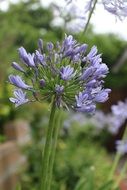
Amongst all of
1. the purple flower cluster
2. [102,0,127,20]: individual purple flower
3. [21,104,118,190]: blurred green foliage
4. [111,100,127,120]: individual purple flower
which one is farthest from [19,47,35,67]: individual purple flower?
[21,104,118,190]: blurred green foliage

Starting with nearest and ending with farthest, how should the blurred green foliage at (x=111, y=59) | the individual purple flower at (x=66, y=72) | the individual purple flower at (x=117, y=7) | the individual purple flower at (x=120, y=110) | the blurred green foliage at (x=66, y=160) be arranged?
the individual purple flower at (x=66, y=72) → the individual purple flower at (x=117, y=7) → the individual purple flower at (x=120, y=110) → the blurred green foliage at (x=66, y=160) → the blurred green foliage at (x=111, y=59)

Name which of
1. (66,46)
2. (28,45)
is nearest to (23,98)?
(66,46)

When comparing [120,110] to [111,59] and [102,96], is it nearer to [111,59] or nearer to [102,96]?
[102,96]

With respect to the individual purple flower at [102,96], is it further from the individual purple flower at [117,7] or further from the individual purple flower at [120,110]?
the individual purple flower at [120,110]

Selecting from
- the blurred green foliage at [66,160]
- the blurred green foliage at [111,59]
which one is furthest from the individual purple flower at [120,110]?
the blurred green foliage at [111,59]

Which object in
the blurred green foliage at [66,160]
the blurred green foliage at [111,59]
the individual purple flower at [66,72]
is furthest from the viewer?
the blurred green foliage at [111,59]

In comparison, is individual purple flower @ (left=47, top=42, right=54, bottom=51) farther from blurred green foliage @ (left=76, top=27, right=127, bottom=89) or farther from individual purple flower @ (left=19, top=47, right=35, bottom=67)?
blurred green foliage @ (left=76, top=27, right=127, bottom=89)

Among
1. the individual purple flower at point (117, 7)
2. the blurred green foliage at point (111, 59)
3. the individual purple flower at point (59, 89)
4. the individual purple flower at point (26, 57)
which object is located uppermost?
the blurred green foliage at point (111, 59)

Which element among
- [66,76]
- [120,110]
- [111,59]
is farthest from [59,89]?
[111,59]
